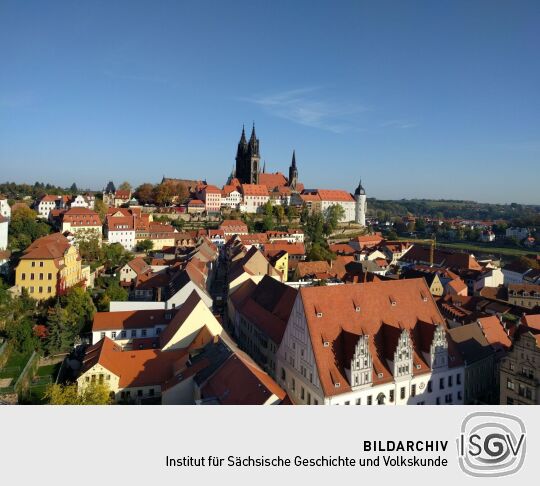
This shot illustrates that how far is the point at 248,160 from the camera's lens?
6762cm

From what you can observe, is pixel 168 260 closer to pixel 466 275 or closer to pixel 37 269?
pixel 37 269

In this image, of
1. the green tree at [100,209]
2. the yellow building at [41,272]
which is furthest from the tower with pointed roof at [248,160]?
the yellow building at [41,272]

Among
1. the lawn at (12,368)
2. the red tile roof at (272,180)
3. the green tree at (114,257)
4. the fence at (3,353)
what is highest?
the red tile roof at (272,180)

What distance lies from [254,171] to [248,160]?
2.25 meters

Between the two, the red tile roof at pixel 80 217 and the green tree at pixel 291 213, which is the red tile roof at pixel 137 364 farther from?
the green tree at pixel 291 213

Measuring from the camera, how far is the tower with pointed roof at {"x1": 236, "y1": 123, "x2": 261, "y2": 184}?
2635 inches

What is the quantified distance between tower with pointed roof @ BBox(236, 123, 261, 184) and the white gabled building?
5331cm

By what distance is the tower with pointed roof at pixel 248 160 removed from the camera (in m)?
66.9

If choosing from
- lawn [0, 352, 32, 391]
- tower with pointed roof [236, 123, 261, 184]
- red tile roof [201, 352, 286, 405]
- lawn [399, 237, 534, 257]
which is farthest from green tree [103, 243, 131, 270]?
lawn [399, 237, 534, 257]

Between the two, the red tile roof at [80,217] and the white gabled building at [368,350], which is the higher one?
the red tile roof at [80,217]

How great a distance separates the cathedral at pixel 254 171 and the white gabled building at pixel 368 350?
52.5m

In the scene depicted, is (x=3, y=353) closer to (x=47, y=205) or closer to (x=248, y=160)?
Result: (x=47, y=205)

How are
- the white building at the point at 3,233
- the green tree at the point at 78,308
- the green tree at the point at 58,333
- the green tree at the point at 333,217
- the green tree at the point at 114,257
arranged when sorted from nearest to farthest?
the green tree at the point at 58,333 < the green tree at the point at 78,308 < the white building at the point at 3,233 < the green tree at the point at 114,257 < the green tree at the point at 333,217

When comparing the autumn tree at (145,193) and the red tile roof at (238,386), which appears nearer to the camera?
the red tile roof at (238,386)
